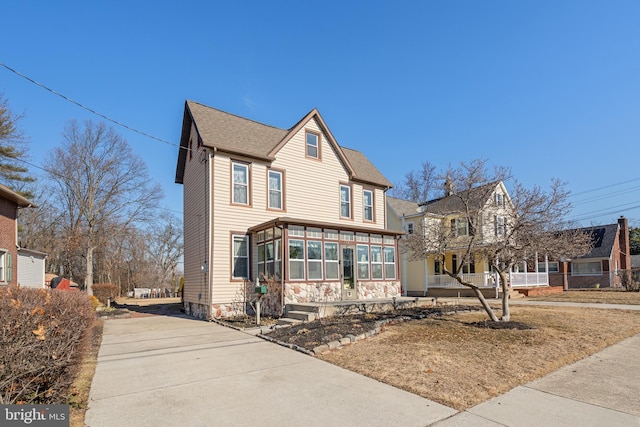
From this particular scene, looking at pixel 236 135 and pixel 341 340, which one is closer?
pixel 341 340

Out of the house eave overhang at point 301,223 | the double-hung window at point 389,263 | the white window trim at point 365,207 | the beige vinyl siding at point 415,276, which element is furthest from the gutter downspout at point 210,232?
the beige vinyl siding at point 415,276

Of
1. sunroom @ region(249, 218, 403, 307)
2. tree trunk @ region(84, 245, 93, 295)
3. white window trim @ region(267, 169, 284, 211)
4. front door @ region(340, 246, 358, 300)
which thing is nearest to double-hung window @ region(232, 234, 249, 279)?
sunroom @ region(249, 218, 403, 307)

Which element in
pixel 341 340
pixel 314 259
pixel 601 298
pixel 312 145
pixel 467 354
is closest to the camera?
pixel 467 354

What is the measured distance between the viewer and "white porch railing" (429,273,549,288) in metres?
24.4

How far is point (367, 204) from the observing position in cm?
2022

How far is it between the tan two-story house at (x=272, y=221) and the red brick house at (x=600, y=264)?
2539cm

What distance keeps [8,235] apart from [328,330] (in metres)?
14.2

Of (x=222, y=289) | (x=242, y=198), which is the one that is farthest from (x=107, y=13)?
(x=222, y=289)

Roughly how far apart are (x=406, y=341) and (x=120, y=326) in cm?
1012

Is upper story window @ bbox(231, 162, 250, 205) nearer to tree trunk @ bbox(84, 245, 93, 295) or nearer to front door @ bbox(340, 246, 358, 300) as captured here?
front door @ bbox(340, 246, 358, 300)

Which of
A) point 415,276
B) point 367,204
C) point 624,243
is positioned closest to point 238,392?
point 367,204

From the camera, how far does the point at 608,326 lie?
1047 cm

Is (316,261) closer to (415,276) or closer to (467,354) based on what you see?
(467,354)

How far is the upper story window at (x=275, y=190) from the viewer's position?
16500 millimetres
